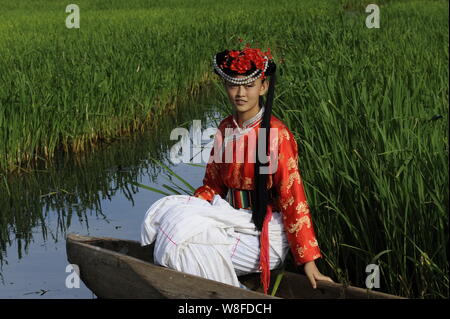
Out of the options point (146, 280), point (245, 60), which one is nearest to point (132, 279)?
point (146, 280)

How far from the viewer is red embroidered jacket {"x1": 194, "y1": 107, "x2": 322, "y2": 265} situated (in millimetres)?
3445

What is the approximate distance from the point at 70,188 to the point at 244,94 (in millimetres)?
3095

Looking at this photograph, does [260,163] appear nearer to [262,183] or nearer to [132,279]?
[262,183]

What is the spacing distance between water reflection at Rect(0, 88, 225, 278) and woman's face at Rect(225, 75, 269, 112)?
1.81 m

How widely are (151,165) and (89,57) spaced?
255 centimetres

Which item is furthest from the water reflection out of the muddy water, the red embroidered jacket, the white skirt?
the red embroidered jacket

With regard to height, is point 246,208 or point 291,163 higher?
point 291,163

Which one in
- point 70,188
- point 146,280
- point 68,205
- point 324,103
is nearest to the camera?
point 146,280

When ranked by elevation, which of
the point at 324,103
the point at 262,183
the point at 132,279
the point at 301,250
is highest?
the point at 324,103

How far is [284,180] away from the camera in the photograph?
345cm

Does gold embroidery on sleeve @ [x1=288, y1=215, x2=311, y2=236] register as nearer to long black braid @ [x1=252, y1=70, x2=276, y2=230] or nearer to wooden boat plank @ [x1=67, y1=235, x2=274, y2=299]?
long black braid @ [x1=252, y1=70, x2=276, y2=230]

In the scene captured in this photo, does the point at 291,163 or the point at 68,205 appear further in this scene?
the point at 68,205

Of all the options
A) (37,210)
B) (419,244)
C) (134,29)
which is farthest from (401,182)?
(134,29)

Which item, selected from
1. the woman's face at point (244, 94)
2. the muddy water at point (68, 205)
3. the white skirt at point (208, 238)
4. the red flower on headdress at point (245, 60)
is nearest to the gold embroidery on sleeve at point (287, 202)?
the white skirt at point (208, 238)
